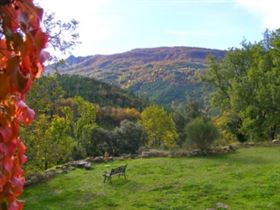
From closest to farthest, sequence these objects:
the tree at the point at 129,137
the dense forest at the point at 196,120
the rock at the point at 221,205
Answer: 1. the rock at the point at 221,205
2. the dense forest at the point at 196,120
3. the tree at the point at 129,137

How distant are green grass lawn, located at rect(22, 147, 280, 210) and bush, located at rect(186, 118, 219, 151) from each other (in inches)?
78.4

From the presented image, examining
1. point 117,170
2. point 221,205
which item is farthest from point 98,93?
point 221,205

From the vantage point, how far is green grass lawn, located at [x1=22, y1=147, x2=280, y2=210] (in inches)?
545

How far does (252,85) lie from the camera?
31.8m

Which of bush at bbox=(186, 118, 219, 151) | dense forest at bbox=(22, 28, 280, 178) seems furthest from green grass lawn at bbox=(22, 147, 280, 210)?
dense forest at bbox=(22, 28, 280, 178)

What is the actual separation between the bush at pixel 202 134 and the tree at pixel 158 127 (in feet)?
73.9

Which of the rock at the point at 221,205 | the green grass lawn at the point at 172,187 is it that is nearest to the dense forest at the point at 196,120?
the green grass lawn at the point at 172,187

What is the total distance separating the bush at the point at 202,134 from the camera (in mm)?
23427

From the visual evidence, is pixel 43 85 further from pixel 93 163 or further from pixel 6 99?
pixel 6 99

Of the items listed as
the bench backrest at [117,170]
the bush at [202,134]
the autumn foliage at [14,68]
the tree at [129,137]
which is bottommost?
the tree at [129,137]

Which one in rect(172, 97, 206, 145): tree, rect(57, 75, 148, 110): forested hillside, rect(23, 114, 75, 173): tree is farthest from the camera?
rect(57, 75, 148, 110): forested hillside

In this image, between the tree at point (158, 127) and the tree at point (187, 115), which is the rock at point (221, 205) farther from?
the tree at point (158, 127)

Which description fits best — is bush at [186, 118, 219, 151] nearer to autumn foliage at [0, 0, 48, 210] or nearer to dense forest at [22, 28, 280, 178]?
dense forest at [22, 28, 280, 178]

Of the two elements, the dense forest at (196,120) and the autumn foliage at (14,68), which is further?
the dense forest at (196,120)
